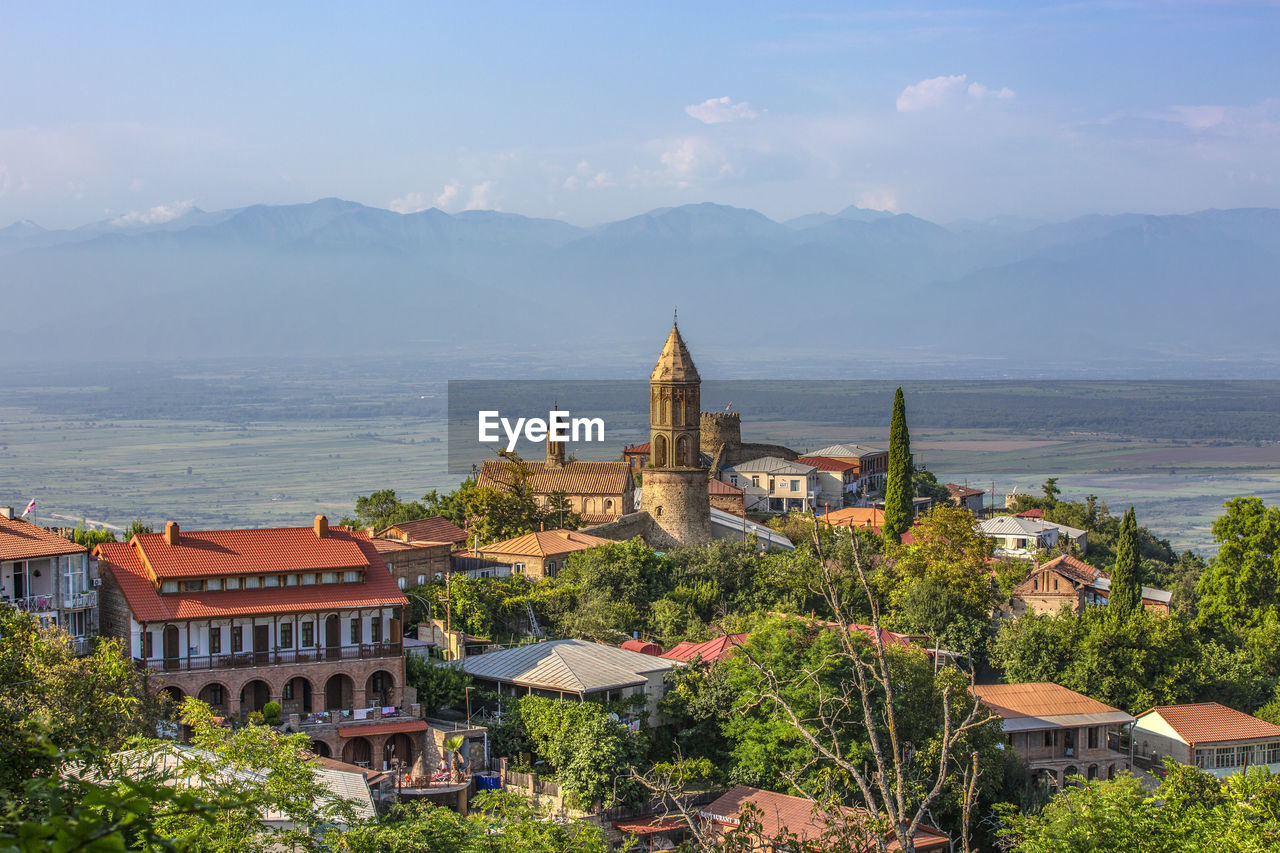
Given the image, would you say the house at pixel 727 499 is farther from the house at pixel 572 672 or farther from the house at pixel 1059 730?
the house at pixel 572 672

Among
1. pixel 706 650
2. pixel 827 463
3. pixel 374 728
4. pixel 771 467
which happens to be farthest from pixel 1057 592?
pixel 827 463

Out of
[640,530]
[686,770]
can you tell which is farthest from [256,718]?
[640,530]

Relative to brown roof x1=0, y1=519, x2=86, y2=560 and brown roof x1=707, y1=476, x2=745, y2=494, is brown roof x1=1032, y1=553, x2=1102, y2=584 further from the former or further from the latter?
brown roof x1=0, y1=519, x2=86, y2=560

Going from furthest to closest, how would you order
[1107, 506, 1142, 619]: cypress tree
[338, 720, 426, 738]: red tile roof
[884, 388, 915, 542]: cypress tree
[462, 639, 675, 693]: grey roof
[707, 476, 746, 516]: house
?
1. [707, 476, 746, 516]: house
2. [884, 388, 915, 542]: cypress tree
3. [1107, 506, 1142, 619]: cypress tree
4. [462, 639, 675, 693]: grey roof
5. [338, 720, 426, 738]: red tile roof

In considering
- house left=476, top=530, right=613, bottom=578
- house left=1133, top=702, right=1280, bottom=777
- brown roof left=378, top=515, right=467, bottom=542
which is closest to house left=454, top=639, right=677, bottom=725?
house left=476, top=530, right=613, bottom=578

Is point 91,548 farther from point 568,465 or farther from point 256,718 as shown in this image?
point 568,465

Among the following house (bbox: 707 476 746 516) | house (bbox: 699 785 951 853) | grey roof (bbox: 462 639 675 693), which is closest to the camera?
house (bbox: 699 785 951 853)

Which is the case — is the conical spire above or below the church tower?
above
